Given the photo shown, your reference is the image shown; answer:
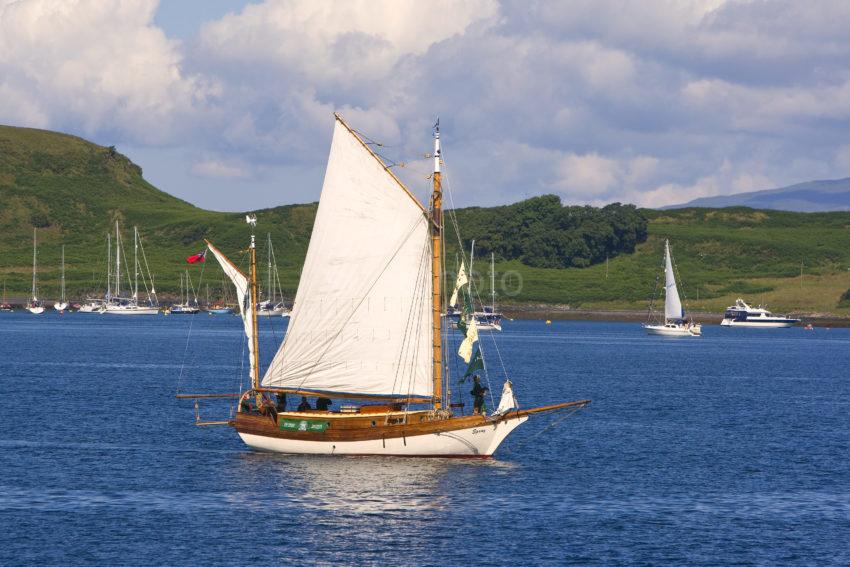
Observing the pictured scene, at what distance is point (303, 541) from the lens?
154 feet

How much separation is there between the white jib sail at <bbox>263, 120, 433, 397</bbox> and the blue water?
4.43 meters

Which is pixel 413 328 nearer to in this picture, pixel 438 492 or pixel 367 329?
pixel 367 329

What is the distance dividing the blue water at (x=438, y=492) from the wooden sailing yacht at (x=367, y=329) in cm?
146

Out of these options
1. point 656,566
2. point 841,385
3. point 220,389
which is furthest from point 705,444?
point 841,385

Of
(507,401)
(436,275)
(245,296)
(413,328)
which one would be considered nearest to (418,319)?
(413,328)

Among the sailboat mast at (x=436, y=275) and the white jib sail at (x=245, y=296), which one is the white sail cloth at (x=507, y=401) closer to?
the sailboat mast at (x=436, y=275)

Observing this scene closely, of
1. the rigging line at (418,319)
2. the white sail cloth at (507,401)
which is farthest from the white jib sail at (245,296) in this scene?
the white sail cloth at (507,401)

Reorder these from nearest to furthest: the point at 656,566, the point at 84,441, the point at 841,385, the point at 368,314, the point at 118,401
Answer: the point at 656,566, the point at 368,314, the point at 84,441, the point at 118,401, the point at 841,385

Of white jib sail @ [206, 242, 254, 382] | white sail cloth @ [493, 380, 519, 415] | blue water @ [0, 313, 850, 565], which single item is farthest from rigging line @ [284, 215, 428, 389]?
white sail cloth @ [493, 380, 519, 415]

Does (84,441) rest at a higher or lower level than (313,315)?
lower

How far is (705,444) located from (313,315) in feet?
85.6

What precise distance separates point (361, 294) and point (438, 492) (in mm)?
12537

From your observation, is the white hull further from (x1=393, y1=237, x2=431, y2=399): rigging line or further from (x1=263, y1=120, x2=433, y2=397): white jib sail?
(x1=393, y1=237, x2=431, y2=399): rigging line

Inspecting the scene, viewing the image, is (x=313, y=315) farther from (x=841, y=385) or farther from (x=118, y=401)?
(x=841, y=385)
